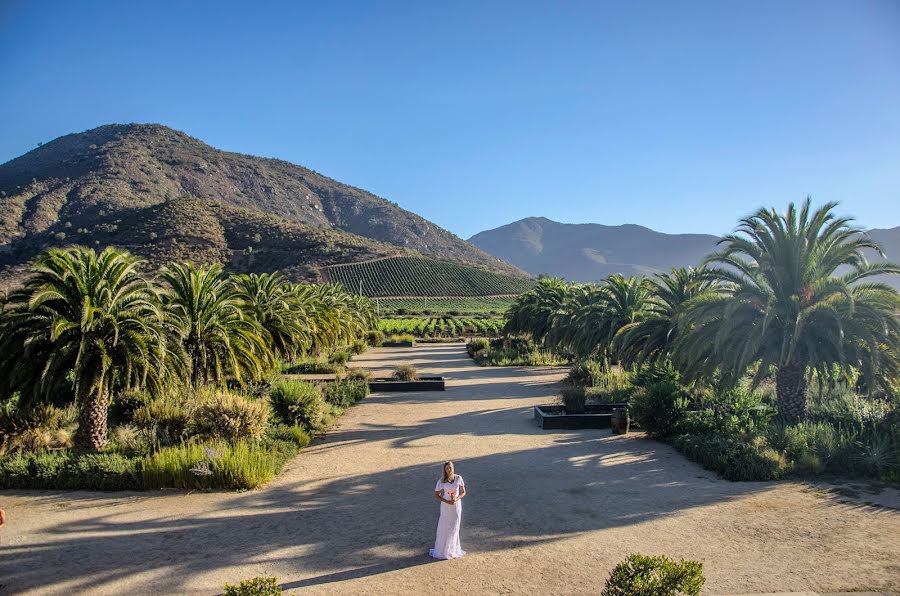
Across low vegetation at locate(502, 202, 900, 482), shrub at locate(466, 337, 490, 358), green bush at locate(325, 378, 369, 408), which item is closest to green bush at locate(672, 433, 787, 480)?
low vegetation at locate(502, 202, 900, 482)

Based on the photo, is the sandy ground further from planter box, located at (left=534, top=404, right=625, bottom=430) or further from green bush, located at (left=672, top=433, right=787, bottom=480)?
planter box, located at (left=534, top=404, right=625, bottom=430)

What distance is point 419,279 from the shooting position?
111 m

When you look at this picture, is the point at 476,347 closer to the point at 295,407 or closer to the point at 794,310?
the point at 295,407

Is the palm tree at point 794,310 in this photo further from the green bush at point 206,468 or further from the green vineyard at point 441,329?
the green vineyard at point 441,329

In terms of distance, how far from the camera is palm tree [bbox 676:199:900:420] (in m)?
12.0

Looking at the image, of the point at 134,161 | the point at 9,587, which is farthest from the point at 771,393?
the point at 134,161

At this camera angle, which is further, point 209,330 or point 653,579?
point 209,330

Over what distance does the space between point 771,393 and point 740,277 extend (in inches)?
191

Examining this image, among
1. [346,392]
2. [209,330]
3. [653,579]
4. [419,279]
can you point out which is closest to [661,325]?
[346,392]

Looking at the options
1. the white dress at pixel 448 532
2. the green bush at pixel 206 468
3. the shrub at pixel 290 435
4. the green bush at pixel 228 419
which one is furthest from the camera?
the shrub at pixel 290 435

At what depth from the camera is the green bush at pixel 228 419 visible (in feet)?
39.8

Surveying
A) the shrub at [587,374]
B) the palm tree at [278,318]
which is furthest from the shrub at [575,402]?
the palm tree at [278,318]

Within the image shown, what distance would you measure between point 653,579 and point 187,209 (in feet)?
333

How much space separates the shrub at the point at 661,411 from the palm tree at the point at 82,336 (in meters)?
11.1
